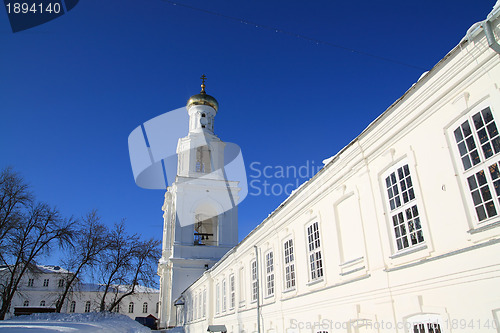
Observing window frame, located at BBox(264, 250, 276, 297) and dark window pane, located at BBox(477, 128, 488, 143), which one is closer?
dark window pane, located at BBox(477, 128, 488, 143)

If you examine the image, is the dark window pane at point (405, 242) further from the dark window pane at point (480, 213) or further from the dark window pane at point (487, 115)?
the dark window pane at point (487, 115)

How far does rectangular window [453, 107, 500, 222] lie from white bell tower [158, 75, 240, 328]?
2827 cm

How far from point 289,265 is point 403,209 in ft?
19.9

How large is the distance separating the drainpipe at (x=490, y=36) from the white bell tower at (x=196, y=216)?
29.2 m

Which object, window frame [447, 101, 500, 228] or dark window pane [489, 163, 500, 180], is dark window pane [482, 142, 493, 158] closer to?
window frame [447, 101, 500, 228]

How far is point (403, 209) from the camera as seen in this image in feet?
24.7

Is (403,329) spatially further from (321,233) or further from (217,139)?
(217,139)

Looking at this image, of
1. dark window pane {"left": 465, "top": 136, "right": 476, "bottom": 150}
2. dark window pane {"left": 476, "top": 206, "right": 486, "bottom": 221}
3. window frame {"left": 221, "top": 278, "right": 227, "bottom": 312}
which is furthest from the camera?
window frame {"left": 221, "top": 278, "right": 227, "bottom": 312}

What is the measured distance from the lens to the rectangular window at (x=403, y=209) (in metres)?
7.17

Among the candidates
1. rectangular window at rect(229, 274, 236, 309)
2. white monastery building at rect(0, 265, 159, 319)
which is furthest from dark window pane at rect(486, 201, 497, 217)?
white monastery building at rect(0, 265, 159, 319)

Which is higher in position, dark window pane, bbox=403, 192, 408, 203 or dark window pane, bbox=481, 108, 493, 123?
dark window pane, bbox=481, 108, 493, 123

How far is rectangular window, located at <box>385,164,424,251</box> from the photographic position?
7172mm

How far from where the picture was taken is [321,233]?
10578mm

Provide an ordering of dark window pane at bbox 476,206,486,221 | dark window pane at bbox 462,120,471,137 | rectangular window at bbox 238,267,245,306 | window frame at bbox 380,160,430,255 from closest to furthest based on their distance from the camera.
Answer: dark window pane at bbox 476,206,486,221 < dark window pane at bbox 462,120,471,137 < window frame at bbox 380,160,430,255 < rectangular window at bbox 238,267,245,306
